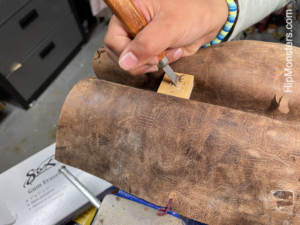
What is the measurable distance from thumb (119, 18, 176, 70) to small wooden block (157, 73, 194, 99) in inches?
6.8

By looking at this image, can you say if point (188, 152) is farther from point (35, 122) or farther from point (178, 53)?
point (35, 122)

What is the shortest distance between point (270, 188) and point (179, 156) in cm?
25

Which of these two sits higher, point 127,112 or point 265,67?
point 127,112

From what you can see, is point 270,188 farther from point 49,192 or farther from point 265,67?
point 49,192

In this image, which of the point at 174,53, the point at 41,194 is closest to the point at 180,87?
the point at 174,53

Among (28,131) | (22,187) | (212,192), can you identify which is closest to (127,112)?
(212,192)

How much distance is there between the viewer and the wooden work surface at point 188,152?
52 cm

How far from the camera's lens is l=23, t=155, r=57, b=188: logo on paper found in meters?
→ 1.14

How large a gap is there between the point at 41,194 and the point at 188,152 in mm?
940

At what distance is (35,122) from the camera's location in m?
1.80

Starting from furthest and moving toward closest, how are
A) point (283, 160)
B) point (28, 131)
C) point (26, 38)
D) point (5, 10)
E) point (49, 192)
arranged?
point (28, 131) < point (26, 38) < point (5, 10) < point (49, 192) < point (283, 160)

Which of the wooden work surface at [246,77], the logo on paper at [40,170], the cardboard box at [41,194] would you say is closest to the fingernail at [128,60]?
the wooden work surface at [246,77]

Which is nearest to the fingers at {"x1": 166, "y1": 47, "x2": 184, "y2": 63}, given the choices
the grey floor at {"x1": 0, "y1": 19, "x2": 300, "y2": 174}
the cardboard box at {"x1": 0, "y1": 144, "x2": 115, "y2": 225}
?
the cardboard box at {"x1": 0, "y1": 144, "x2": 115, "y2": 225}

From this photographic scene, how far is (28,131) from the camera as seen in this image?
1.76 meters
